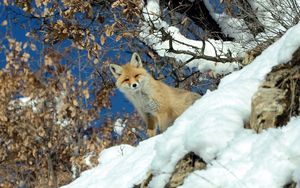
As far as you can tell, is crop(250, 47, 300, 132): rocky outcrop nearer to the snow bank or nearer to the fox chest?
the snow bank

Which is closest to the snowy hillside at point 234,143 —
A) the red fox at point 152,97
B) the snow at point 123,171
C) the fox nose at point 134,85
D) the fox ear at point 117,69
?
the snow at point 123,171

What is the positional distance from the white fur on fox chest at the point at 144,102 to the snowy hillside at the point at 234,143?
428 centimetres

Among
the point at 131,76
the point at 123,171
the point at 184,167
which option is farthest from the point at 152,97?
the point at 184,167

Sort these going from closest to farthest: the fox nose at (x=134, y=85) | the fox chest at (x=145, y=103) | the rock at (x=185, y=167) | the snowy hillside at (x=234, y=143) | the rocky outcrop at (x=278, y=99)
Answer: the snowy hillside at (x=234, y=143) < the rocky outcrop at (x=278, y=99) < the rock at (x=185, y=167) < the fox chest at (x=145, y=103) < the fox nose at (x=134, y=85)

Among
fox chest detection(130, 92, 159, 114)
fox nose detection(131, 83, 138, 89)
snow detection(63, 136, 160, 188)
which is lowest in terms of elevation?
snow detection(63, 136, 160, 188)

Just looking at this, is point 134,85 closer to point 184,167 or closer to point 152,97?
point 152,97

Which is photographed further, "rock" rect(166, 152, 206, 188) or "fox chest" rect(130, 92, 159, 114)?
"fox chest" rect(130, 92, 159, 114)

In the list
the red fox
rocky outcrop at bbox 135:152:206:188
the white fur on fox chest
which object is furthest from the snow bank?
rocky outcrop at bbox 135:152:206:188

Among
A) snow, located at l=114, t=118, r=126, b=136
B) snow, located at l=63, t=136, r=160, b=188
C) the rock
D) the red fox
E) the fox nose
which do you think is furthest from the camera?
snow, located at l=114, t=118, r=126, b=136

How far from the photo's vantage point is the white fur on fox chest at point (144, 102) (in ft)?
33.3

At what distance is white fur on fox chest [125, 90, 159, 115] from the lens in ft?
33.3

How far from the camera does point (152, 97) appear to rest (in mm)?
10180

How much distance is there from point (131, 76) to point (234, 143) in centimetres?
664

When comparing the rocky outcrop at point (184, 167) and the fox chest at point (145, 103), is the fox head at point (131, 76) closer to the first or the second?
the fox chest at point (145, 103)
